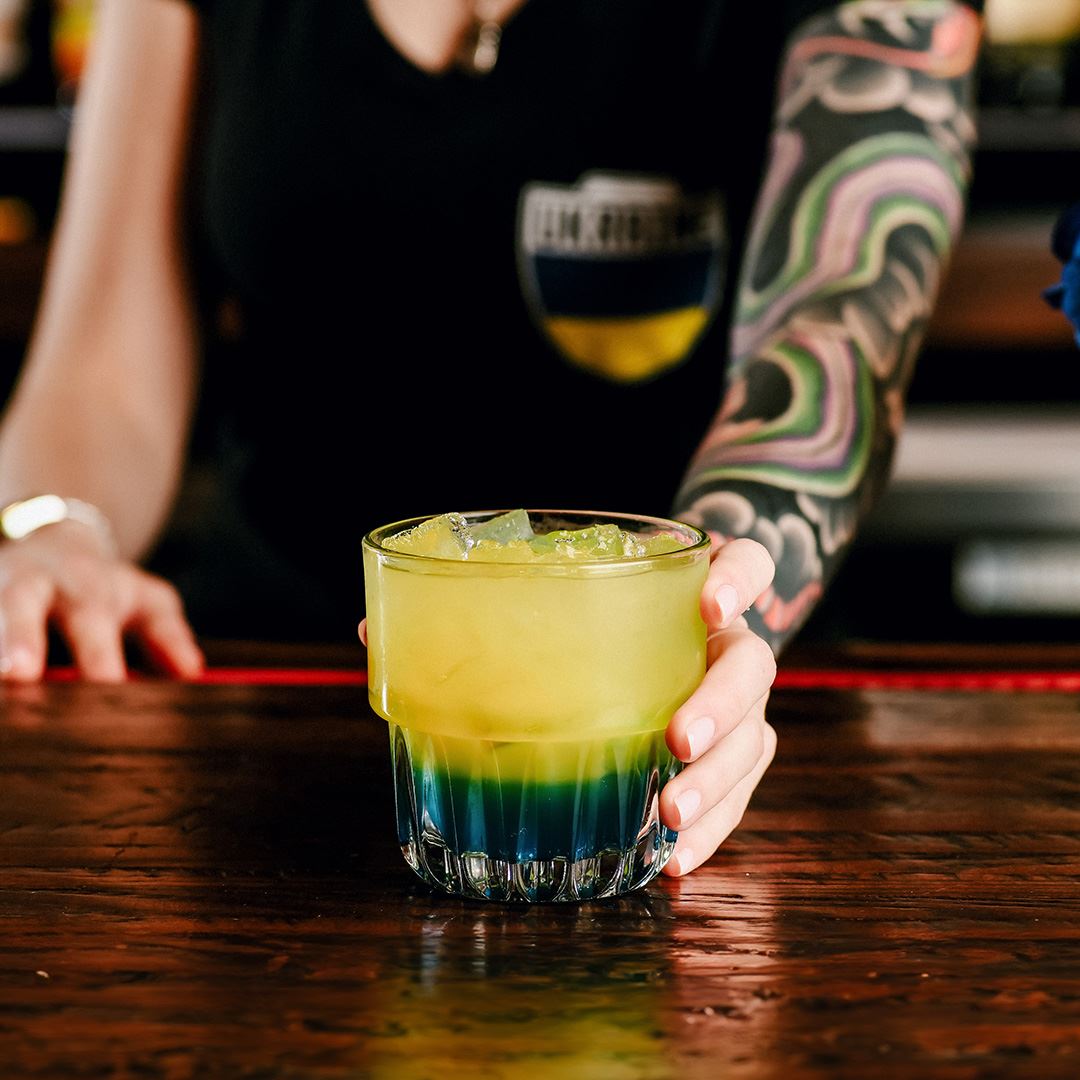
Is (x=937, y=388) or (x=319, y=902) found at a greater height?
(x=319, y=902)

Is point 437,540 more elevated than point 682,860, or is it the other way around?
point 437,540

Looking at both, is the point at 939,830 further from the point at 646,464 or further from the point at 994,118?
the point at 994,118

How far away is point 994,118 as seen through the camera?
3.26 m

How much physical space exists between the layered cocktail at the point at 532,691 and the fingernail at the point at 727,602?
0.05ft

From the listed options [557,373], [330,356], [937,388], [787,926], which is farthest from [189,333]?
[937,388]

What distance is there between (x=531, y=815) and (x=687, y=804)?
9cm

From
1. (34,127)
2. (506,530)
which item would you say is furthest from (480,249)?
(34,127)

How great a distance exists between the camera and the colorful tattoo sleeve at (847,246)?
4.02ft

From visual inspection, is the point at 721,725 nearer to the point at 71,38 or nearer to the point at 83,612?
the point at 83,612

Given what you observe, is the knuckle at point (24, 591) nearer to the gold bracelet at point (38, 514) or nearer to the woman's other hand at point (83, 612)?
the woman's other hand at point (83, 612)

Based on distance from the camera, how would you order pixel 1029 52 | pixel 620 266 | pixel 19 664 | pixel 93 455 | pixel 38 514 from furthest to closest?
pixel 1029 52
pixel 93 455
pixel 620 266
pixel 38 514
pixel 19 664

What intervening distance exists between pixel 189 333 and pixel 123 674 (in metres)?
0.77

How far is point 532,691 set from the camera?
72 centimetres

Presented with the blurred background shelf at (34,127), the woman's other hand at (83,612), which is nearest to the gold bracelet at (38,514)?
the woman's other hand at (83,612)
